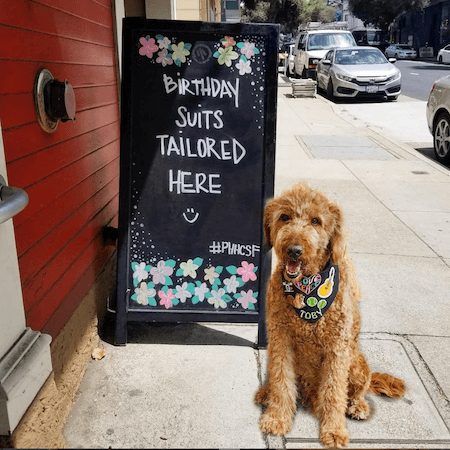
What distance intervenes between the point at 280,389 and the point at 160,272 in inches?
43.6

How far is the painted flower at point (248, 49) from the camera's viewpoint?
10.3 ft

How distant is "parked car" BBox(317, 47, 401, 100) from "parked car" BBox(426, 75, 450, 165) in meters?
7.98

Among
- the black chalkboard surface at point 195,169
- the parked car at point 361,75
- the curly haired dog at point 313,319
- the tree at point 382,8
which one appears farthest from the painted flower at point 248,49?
the tree at point 382,8

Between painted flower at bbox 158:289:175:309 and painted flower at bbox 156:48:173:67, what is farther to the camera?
painted flower at bbox 158:289:175:309

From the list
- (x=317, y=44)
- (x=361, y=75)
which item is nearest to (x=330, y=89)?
(x=361, y=75)

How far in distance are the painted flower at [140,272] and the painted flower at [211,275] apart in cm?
38

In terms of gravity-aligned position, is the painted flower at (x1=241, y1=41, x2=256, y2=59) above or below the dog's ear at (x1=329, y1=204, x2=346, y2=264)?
above

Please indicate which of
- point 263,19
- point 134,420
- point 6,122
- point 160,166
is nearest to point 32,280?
point 6,122

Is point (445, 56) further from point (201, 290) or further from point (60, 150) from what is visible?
point (60, 150)

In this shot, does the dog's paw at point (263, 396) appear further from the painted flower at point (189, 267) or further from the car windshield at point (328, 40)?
the car windshield at point (328, 40)

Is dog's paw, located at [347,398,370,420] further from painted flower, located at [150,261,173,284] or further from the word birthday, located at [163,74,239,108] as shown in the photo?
the word birthday, located at [163,74,239,108]

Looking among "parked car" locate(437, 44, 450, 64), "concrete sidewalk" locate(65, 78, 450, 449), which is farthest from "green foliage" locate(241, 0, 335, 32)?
"concrete sidewalk" locate(65, 78, 450, 449)

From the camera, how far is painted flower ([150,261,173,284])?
3.32 m

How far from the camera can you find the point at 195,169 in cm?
325
